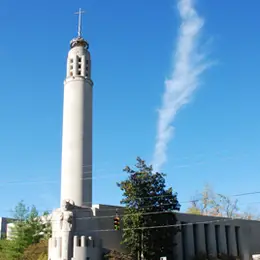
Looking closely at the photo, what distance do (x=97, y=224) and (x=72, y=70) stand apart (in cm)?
2053

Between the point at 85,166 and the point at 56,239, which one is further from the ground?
the point at 85,166

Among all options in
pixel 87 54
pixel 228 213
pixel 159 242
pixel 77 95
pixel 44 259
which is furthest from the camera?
pixel 228 213

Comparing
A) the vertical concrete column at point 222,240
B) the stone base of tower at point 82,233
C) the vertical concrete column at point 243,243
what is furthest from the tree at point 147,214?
the vertical concrete column at point 243,243

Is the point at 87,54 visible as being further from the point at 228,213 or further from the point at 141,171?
the point at 228,213

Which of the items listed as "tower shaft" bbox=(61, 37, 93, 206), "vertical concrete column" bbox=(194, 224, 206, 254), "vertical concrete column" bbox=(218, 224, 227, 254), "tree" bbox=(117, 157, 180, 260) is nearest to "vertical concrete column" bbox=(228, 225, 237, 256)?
"vertical concrete column" bbox=(218, 224, 227, 254)

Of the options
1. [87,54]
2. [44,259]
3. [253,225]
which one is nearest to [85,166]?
[44,259]

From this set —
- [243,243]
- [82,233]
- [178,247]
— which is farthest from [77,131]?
[243,243]

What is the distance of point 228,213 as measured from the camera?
82.5 meters

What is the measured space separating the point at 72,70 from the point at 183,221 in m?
24.0

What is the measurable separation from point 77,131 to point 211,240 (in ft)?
74.8

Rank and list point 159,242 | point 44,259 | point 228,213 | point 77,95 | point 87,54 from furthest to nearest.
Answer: point 228,213 → point 87,54 → point 77,95 → point 44,259 → point 159,242

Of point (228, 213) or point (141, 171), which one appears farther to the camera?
point (228, 213)

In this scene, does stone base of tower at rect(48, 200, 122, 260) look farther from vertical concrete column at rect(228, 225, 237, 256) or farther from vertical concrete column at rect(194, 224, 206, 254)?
vertical concrete column at rect(228, 225, 237, 256)

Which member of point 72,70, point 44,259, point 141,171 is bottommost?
point 44,259
